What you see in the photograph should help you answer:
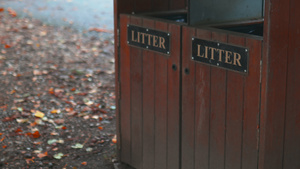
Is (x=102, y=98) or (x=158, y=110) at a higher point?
(x=158, y=110)

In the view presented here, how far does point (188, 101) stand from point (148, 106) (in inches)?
17.2

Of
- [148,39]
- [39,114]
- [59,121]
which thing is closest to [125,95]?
[148,39]

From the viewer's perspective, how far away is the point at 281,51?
278 cm

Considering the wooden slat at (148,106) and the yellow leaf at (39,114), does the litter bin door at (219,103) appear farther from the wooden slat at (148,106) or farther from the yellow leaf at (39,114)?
the yellow leaf at (39,114)

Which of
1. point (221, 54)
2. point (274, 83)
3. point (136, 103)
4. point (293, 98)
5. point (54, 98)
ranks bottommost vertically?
point (54, 98)

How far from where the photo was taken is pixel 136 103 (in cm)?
379

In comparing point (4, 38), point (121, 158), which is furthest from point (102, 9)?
point (121, 158)

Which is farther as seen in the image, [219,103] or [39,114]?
[39,114]

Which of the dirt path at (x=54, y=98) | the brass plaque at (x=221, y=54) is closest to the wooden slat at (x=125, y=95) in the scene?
the dirt path at (x=54, y=98)

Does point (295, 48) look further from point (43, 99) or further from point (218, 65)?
point (43, 99)

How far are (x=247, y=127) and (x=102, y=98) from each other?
10.1ft

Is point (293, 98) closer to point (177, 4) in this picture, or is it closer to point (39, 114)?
point (177, 4)

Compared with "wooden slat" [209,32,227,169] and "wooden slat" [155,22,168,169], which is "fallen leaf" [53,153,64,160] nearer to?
"wooden slat" [155,22,168,169]

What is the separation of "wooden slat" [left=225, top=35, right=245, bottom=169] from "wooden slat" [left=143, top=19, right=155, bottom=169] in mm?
732
